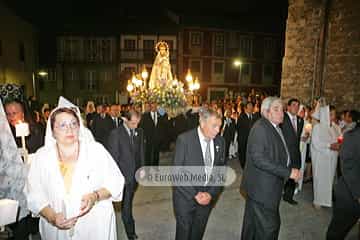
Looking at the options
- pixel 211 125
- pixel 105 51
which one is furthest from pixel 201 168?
pixel 105 51

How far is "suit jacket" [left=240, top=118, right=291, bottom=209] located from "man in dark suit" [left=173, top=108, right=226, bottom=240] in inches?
18.9

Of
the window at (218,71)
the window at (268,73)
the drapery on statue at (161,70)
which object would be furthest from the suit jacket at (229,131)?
the window at (268,73)

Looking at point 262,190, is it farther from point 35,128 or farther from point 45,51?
point 45,51

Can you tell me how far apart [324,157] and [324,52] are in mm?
6551

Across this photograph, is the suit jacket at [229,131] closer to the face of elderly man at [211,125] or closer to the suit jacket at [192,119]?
the suit jacket at [192,119]

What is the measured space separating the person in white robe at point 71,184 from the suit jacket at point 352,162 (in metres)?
2.70

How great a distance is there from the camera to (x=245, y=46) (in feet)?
111

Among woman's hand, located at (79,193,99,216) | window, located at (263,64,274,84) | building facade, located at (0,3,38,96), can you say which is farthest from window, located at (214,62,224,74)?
woman's hand, located at (79,193,99,216)

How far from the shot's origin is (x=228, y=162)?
32.8 feet

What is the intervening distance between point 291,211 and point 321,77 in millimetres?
7105

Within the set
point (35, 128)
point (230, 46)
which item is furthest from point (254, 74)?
point (35, 128)

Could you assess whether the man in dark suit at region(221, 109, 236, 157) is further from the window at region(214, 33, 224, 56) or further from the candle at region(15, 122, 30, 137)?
the window at region(214, 33, 224, 56)

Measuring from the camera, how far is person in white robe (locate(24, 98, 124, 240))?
2428 mm

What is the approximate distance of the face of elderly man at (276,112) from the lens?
3.58 meters
